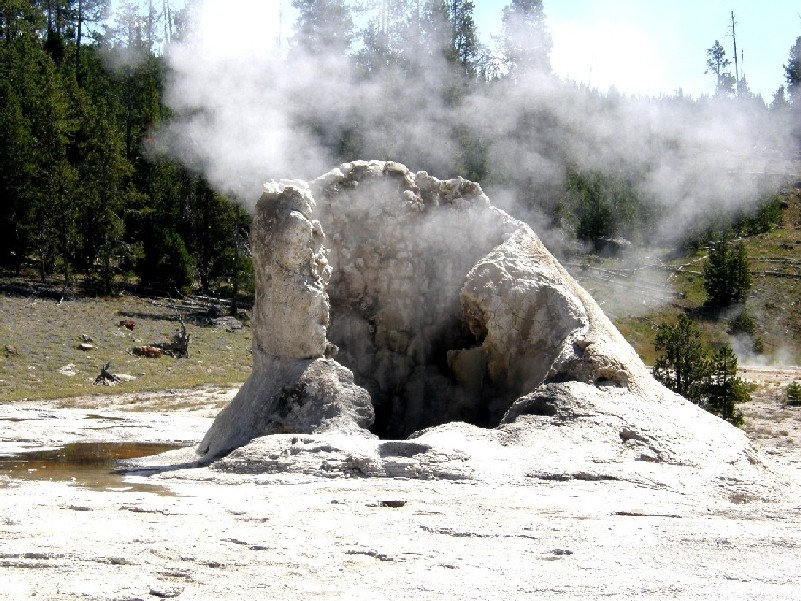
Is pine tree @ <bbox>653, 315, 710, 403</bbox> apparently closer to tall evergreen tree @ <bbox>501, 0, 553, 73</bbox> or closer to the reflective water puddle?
the reflective water puddle

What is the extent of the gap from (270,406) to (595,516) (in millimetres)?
4513

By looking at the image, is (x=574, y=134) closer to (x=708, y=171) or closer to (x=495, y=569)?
(x=708, y=171)

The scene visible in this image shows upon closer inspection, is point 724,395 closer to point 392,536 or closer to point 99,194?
point 392,536

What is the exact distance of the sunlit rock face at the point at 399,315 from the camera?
1228 cm

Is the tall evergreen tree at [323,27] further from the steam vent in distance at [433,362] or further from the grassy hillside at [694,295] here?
the grassy hillside at [694,295]

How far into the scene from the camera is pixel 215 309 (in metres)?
40.2

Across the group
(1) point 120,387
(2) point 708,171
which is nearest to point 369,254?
(1) point 120,387

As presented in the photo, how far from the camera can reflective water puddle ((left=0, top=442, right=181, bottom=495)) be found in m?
10.6

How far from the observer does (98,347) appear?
3250 cm

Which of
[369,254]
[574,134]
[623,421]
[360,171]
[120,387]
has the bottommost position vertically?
[120,387]

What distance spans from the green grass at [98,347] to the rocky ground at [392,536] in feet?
53.4

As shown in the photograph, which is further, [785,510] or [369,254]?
[369,254]

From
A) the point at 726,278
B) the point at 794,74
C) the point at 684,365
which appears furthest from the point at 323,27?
the point at 794,74

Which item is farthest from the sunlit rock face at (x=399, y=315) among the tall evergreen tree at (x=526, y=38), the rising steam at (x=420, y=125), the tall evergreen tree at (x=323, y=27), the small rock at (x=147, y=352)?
the small rock at (x=147, y=352)
